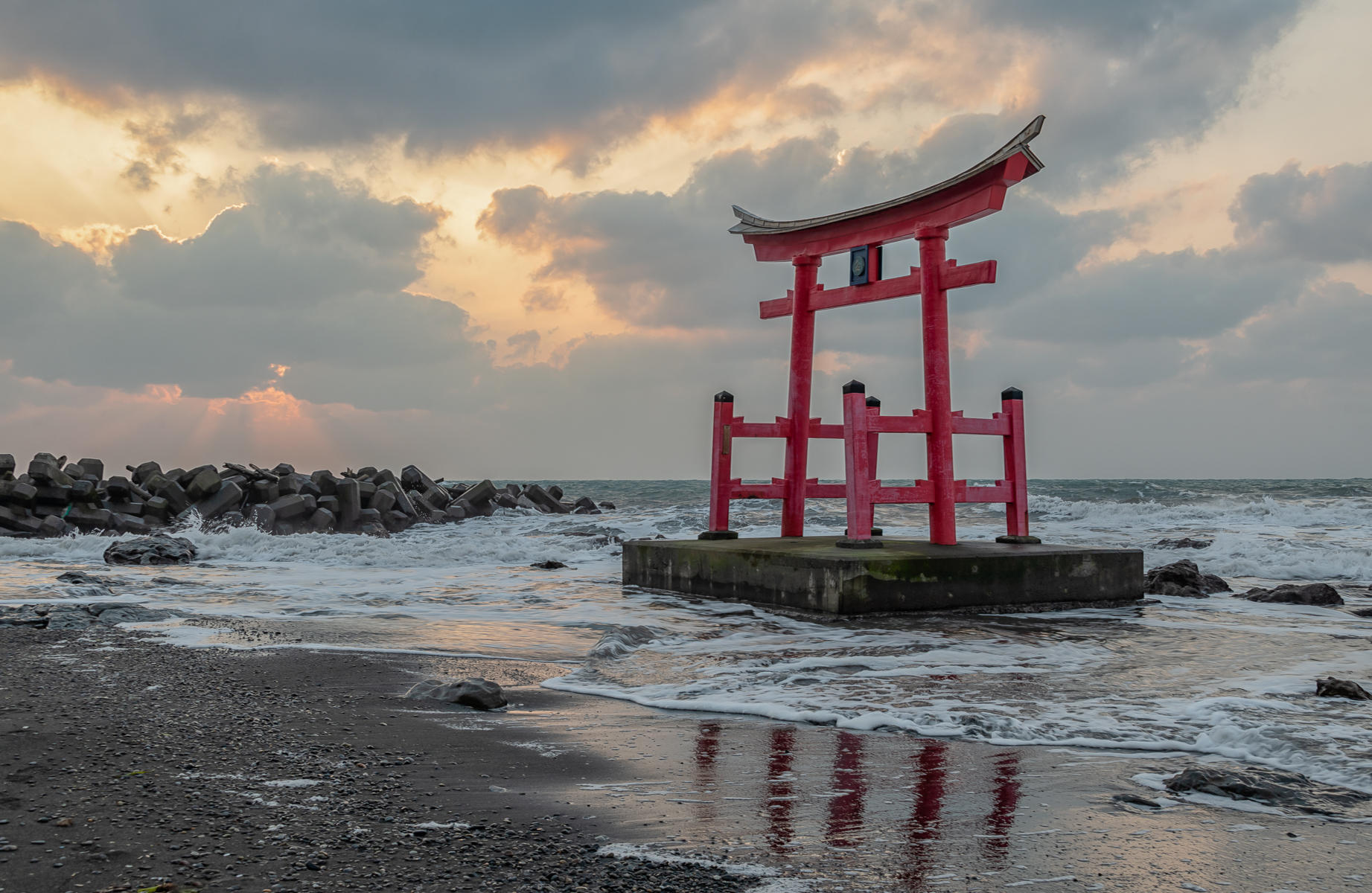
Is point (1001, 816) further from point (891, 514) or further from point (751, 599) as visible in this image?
point (891, 514)

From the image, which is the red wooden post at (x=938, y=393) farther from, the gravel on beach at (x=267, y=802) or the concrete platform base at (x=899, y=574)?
the gravel on beach at (x=267, y=802)

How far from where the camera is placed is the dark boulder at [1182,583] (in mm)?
9430

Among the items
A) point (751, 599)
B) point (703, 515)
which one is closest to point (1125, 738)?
Result: point (751, 599)

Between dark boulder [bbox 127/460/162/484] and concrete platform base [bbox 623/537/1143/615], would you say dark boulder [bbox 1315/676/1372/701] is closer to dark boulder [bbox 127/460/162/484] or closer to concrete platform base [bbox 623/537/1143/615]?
concrete platform base [bbox 623/537/1143/615]

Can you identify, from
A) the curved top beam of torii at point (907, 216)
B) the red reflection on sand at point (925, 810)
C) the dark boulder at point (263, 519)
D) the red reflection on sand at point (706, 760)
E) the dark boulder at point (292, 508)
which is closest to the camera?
the red reflection on sand at point (925, 810)

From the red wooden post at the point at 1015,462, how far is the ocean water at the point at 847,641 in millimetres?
1253

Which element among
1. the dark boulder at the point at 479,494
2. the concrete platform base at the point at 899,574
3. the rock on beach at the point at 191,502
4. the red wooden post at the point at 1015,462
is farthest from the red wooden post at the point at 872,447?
the dark boulder at the point at 479,494

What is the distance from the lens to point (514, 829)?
2.53m

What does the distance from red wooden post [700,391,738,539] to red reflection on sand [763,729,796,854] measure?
227 inches

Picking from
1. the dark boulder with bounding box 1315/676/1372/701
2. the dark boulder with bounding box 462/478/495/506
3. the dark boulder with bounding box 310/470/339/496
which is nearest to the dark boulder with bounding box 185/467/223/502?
the dark boulder with bounding box 310/470/339/496

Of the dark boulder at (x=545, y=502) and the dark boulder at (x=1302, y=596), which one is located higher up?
the dark boulder at (x=545, y=502)

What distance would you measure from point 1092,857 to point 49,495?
689 inches

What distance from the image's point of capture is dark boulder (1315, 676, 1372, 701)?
453cm

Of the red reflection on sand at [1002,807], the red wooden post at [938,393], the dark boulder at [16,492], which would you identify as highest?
the red wooden post at [938,393]
